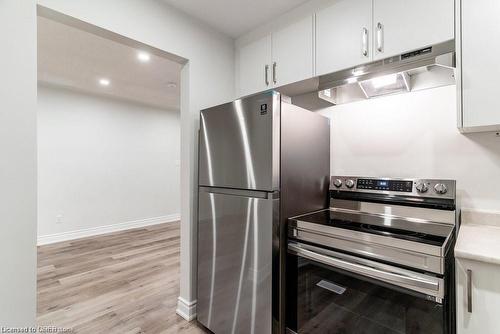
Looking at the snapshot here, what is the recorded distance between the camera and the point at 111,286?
2.53m

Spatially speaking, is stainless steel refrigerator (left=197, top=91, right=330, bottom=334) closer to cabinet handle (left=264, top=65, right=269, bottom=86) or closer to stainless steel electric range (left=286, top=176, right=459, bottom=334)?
stainless steel electric range (left=286, top=176, right=459, bottom=334)

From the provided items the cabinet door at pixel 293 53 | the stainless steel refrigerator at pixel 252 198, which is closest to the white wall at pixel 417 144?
the stainless steel refrigerator at pixel 252 198

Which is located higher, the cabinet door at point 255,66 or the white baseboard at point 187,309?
the cabinet door at point 255,66

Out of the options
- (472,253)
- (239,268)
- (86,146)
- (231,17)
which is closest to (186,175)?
(239,268)

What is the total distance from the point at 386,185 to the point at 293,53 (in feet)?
3.75

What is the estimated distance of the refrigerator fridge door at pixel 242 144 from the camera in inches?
56.4

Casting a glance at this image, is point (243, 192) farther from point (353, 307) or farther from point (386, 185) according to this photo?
point (386, 185)

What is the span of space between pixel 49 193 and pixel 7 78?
344cm

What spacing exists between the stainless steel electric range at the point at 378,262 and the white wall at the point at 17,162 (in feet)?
4.53

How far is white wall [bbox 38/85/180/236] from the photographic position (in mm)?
3889

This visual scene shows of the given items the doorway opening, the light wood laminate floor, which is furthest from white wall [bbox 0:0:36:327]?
the light wood laminate floor

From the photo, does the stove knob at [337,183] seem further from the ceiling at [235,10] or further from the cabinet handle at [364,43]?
the ceiling at [235,10]

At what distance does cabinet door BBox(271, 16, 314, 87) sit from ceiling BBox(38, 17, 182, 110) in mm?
1451

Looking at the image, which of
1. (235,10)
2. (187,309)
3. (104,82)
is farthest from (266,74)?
(104,82)
